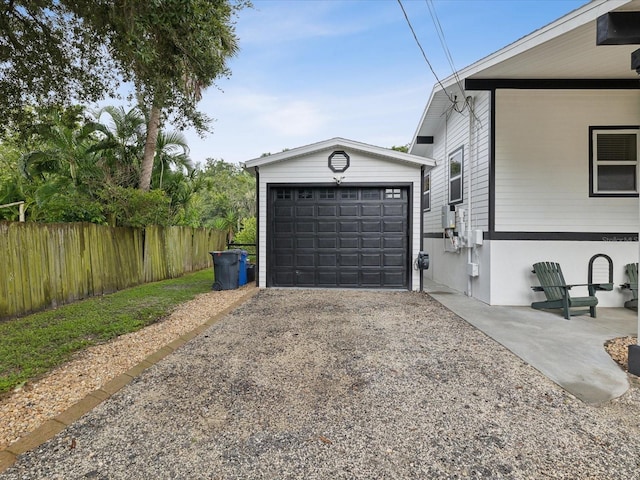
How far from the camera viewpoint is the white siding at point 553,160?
19.5 ft


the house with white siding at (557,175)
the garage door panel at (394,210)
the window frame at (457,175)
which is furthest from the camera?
the garage door panel at (394,210)

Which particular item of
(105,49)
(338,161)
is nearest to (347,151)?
(338,161)

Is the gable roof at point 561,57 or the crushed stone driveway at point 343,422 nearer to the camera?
the crushed stone driveway at point 343,422

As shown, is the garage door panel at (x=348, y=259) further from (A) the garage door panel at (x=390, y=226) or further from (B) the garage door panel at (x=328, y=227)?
(A) the garage door panel at (x=390, y=226)

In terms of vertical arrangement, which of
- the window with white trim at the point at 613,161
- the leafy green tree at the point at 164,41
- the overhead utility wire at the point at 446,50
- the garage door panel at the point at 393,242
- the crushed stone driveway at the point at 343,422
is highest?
the overhead utility wire at the point at 446,50

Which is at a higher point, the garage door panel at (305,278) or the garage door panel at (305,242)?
the garage door panel at (305,242)

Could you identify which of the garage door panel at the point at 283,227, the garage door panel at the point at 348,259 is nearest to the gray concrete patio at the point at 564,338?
the garage door panel at the point at 348,259

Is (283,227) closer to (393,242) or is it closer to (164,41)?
(393,242)

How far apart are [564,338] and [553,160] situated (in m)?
3.38

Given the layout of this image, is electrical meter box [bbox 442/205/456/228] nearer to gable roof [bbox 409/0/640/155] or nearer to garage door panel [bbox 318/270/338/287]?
gable roof [bbox 409/0/640/155]

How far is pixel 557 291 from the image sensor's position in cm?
557

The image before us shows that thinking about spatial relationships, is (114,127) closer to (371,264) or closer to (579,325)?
(371,264)

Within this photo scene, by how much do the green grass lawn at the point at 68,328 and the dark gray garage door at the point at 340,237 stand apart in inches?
93.7

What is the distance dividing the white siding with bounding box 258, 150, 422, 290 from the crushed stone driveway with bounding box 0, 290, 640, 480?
400 cm
